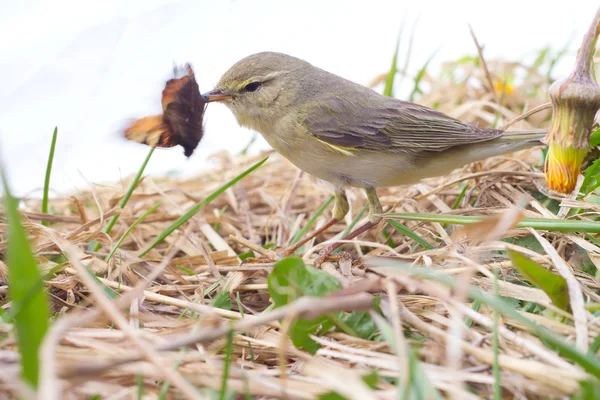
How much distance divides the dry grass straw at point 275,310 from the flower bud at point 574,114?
0.89 ft

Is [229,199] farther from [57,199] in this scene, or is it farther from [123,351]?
[123,351]

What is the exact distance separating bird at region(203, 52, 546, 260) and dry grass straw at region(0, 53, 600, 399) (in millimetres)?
173

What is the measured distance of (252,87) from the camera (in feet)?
10.4

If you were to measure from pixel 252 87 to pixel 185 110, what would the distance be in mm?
520

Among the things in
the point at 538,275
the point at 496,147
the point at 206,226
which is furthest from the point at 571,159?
the point at 206,226

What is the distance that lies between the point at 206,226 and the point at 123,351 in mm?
1606

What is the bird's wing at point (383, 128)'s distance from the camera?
304cm

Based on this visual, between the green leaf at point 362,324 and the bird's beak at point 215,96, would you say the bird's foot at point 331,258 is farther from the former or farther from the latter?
the bird's beak at point 215,96

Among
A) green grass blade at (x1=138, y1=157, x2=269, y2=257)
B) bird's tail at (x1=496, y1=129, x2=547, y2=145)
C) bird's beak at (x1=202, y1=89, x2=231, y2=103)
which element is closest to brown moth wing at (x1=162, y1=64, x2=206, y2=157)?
bird's beak at (x1=202, y1=89, x2=231, y2=103)

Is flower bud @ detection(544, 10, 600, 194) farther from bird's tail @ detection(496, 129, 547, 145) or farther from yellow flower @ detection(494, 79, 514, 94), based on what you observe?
yellow flower @ detection(494, 79, 514, 94)

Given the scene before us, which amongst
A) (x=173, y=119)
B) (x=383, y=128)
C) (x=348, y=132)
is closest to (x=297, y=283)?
(x=173, y=119)

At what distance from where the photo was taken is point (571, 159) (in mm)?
2041

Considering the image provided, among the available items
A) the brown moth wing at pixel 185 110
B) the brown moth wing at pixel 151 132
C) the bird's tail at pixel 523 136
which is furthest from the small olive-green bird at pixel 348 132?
the brown moth wing at pixel 151 132

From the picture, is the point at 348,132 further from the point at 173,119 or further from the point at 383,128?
the point at 173,119
